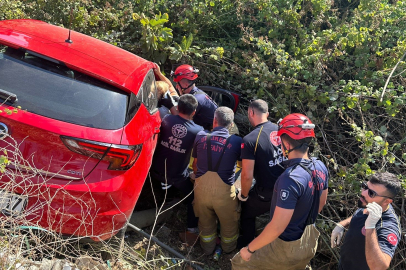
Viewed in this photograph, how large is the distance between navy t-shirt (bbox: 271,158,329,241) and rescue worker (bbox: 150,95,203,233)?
155 centimetres

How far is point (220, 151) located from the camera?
13.1 ft

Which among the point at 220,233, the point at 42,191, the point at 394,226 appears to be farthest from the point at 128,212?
the point at 394,226

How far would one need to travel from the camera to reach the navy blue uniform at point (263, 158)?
3.89 metres

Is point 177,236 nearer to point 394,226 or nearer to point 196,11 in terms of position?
point 394,226

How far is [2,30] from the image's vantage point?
3.33 m

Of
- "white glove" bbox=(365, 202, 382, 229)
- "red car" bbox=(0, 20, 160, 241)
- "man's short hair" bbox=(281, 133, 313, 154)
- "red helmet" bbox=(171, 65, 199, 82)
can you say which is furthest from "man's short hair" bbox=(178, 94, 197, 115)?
"white glove" bbox=(365, 202, 382, 229)

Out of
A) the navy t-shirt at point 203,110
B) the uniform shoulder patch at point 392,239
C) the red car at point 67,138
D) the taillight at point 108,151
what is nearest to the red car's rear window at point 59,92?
the red car at point 67,138

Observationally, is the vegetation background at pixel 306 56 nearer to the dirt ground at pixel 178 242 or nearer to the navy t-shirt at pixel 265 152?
the dirt ground at pixel 178 242

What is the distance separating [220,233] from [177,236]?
0.57 meters

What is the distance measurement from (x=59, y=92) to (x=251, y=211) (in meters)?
2.55

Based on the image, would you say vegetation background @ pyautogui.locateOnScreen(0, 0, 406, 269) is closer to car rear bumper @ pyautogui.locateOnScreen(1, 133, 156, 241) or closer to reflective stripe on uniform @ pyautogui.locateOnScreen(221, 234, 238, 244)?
reflective stripe on uniform @ pyautogui.locateOnScreen(221, 234, 238, 244)

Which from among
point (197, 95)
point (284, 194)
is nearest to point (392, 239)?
point (284, 194)

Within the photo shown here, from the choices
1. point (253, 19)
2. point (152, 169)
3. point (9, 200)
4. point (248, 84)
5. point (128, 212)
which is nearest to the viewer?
point (9, 200)

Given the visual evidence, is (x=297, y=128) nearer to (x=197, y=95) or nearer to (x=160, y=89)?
(x=197, y=95)
